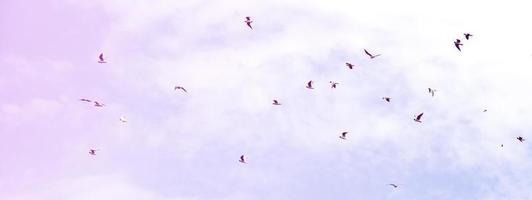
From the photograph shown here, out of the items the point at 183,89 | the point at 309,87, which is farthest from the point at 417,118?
the point at 183,89

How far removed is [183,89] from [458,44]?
16.4 meters

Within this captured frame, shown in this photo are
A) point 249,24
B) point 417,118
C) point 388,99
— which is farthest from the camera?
point 388,99

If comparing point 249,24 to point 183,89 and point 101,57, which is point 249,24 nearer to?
point 183,89

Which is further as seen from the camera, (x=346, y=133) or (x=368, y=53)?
(x=346, y=133)

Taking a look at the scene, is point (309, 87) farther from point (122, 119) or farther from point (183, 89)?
point (122, 119)

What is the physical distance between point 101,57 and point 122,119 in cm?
402

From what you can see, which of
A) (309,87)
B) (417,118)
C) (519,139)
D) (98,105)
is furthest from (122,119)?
(519,139)

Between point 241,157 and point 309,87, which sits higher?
point 309,87

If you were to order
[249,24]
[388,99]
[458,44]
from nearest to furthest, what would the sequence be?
1. [458,44]
2. [249,24]
3. [388,99]

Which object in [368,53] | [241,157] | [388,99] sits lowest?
[241,157]

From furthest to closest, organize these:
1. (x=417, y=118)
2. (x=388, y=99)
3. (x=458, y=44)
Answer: (x=388, y=99), (x=417, y=118), (x=458, y=44)

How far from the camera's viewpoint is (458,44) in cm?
3509

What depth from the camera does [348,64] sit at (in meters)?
42.4

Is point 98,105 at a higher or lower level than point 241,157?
higher
